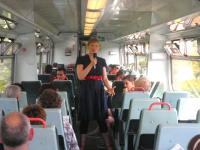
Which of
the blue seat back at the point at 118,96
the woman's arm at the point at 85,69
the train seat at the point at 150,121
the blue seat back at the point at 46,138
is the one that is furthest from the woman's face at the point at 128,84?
the blue seat back at the point at 46,138

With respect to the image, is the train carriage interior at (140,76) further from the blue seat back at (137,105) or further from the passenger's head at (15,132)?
the passenger's head at (15,132)

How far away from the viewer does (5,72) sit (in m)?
9.59

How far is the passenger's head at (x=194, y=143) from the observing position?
9.48ft

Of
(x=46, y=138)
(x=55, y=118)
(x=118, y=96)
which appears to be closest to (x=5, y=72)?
(x=118, y=96)

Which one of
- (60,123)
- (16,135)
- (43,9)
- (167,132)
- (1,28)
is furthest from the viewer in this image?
(43,9)

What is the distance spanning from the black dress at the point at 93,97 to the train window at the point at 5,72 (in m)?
3.46

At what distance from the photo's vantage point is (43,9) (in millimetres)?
10180

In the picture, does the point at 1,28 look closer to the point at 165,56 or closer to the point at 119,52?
the point at 165,56

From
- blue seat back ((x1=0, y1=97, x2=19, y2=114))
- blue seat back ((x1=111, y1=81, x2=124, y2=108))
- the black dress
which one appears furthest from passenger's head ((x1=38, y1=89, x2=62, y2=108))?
blue seat back ((x1=111, y1=81, x2=124, y2=108))

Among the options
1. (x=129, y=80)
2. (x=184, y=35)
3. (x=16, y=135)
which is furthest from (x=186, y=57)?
(x=16, y=135)

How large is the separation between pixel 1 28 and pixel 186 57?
3738 millimetres

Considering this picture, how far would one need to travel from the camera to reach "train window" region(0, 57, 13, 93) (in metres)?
9.12

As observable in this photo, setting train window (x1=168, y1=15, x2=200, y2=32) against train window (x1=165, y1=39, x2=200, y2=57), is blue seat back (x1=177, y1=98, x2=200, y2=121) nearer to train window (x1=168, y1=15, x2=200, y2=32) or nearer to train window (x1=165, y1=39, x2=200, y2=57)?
train window (x1=168, y1=15, x2=200, y2=32)

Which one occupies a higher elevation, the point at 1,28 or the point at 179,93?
the point at 1,28
